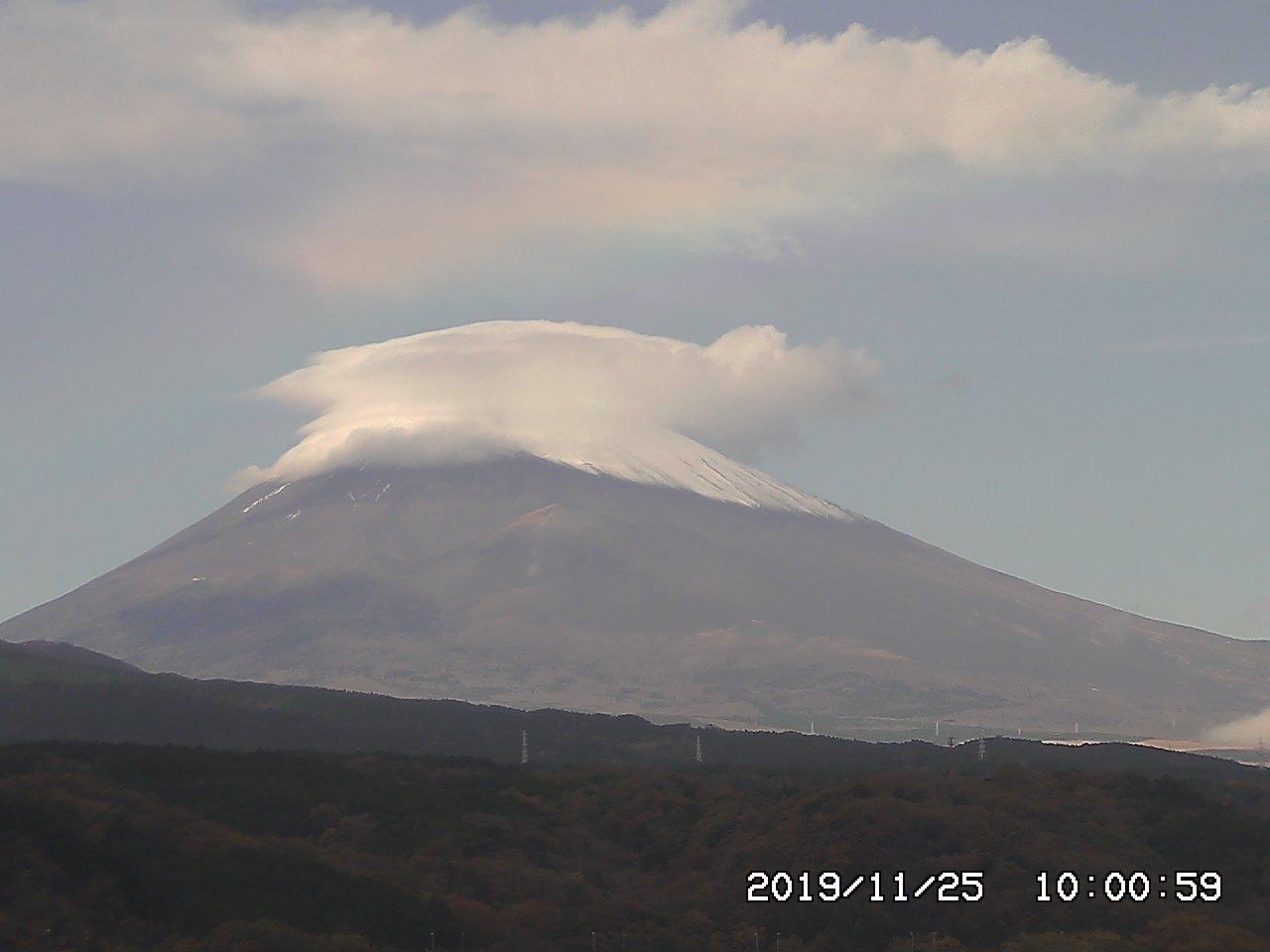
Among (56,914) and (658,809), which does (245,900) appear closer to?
(56,914)

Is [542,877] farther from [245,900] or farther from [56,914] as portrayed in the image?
[56,914]

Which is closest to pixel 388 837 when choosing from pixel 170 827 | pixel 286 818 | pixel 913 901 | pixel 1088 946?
pixel 286 818

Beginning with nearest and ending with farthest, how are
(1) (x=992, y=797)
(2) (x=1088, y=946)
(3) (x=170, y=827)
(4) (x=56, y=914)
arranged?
(4) (x=56, y=914)
(2) (x=1088, y=946)
(3) (x=170, y=827)
(1) (x=992, y=797)

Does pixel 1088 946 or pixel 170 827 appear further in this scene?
pixel 170 827

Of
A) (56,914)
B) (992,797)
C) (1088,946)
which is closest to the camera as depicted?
(56,914)

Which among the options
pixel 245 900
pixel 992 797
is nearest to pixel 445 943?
pixel 245 900

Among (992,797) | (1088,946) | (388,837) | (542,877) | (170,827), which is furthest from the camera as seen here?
(992,797)
